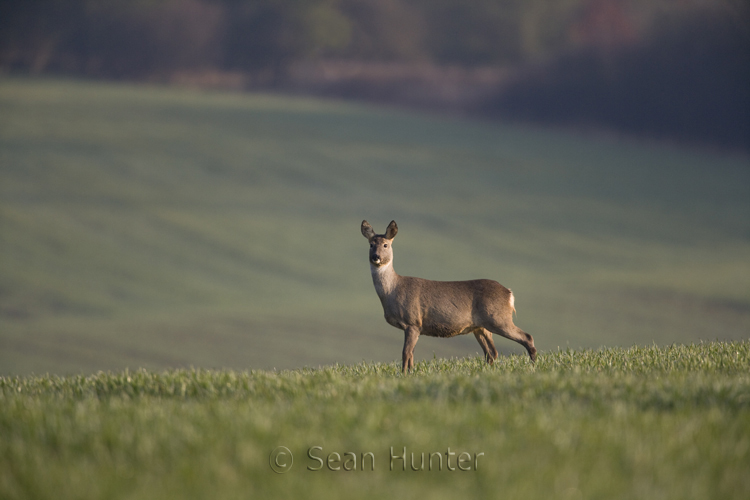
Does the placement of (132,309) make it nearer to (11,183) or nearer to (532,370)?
(11,183)

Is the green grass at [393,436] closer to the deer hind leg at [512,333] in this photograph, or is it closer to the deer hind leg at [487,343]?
the deer hind leg at [512,333]

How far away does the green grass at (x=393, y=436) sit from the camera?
582 cm

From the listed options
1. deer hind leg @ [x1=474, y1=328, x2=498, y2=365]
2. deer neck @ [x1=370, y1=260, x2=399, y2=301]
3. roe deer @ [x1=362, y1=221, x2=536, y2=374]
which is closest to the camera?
roe deer @ [x1=362, y1=221, x2=536, y2=374]

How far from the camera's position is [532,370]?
10.6 m

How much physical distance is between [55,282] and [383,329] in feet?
63.5

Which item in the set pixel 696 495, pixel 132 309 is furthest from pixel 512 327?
pixel 132 309

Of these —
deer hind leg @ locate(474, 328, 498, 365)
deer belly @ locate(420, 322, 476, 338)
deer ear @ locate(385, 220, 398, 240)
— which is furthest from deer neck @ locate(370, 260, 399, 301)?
deer hind leg @ locate(474, 328, 498, 365)

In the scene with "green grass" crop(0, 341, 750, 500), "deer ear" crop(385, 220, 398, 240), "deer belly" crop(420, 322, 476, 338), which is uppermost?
"deer ear" crop(385, 220, 398, 240)

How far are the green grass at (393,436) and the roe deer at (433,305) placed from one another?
5.25 ft

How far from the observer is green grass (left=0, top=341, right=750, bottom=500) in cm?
582

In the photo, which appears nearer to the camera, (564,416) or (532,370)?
(564,416)

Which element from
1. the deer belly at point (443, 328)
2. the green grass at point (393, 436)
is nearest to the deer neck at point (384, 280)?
the deer belly at point (443, 328)

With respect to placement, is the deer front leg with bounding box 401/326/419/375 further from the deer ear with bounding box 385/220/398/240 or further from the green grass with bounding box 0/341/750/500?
the green grass with bounding box 0/341/750/500

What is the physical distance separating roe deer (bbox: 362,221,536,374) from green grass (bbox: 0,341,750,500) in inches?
62.9
